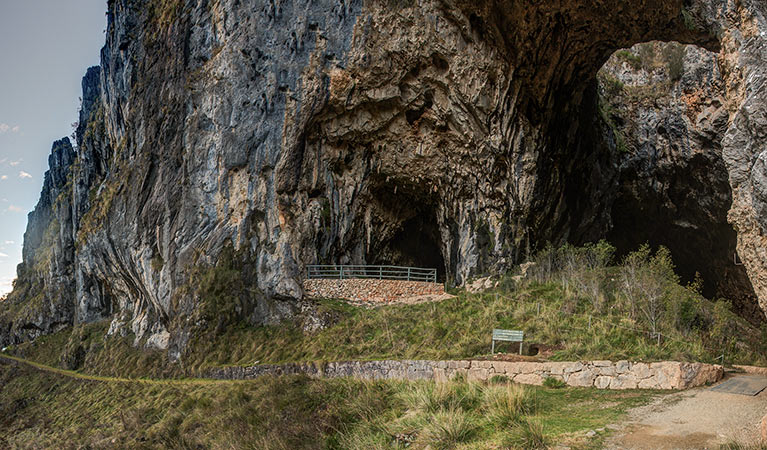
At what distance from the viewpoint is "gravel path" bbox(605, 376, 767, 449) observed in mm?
6219

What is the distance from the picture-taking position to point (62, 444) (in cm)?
1642

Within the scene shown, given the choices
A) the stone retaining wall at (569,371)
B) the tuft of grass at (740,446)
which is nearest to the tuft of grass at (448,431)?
the tuft of grass at (740,446)

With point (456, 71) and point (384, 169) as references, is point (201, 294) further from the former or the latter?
point (456, 71)

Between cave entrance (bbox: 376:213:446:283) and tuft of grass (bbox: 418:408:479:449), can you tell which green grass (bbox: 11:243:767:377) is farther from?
cave entrance (bbox: 376:213:446:283)

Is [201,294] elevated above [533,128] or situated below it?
below

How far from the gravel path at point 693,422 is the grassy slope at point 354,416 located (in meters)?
0.41

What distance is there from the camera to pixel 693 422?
7078mm

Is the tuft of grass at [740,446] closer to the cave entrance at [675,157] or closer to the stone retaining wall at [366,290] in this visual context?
the stone retaining wall at [366,290]

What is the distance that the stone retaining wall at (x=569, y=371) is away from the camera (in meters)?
9.74

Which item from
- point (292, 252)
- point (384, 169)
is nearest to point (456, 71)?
Answer: point (384, 169)

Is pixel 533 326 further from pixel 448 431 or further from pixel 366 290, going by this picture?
pixel 366 290

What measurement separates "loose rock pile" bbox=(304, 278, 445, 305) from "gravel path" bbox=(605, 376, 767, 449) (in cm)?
1243

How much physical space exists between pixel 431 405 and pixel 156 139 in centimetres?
2202

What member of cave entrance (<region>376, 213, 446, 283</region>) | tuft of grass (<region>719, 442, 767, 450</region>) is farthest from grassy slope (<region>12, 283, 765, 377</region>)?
cave entrance (<region>376, 213, 446, 283</region>)
